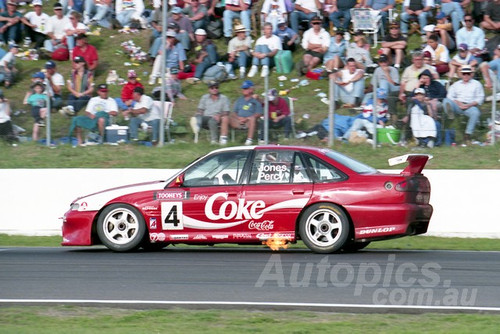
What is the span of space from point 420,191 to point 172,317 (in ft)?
16.0

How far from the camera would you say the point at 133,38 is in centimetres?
2112

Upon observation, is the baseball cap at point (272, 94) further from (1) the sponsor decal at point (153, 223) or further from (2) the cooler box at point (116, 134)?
(1) the sponsor decal at point (153, 223)

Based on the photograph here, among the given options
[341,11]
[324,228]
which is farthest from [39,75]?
[324,228]

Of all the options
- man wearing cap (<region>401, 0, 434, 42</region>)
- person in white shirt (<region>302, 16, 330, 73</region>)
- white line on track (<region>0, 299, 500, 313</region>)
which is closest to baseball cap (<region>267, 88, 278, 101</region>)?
person in white shirt (<region>302, 16, 330, 73</region>)

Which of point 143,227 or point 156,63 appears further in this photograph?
point 156,63

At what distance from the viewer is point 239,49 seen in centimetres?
1909

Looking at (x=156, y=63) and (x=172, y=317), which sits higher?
(x=156, y=63)

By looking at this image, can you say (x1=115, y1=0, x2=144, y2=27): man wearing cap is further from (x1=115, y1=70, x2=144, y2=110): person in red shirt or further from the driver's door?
the driver's door

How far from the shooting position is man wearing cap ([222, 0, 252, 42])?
20.1m

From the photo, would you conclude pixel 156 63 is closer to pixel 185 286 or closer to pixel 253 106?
pixel 253 106

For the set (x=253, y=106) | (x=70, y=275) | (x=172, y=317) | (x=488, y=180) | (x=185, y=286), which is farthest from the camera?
(x=253, y=106)

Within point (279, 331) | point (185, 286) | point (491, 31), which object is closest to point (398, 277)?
point (185, 286)

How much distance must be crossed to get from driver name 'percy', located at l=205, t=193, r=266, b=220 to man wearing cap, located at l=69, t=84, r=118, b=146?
243 inches

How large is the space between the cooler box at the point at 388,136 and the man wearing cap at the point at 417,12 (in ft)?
12.0
